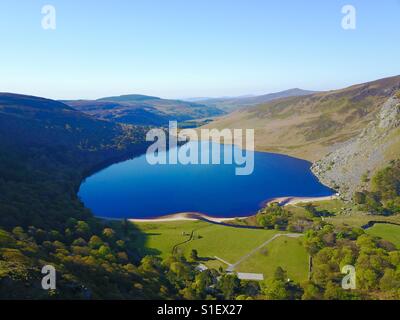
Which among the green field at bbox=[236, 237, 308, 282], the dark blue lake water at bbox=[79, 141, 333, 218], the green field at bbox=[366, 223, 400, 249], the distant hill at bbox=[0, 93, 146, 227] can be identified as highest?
the distant hill at bbox=[0, 93, 146, 227]

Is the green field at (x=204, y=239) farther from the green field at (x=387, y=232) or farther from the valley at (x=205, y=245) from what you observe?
the green field at (x=387, y=232)

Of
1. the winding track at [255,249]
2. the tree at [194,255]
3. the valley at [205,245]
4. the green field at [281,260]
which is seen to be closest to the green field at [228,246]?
the green field at [281,260]

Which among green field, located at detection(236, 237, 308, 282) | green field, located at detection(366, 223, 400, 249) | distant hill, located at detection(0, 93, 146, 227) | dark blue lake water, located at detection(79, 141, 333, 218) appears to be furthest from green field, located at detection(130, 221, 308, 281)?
distant hill, located at detection(0, 93, 146, 227)

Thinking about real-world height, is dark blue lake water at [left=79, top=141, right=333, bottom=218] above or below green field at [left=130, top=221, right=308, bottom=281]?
above

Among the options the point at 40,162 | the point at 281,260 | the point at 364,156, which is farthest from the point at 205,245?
the point at 364,156

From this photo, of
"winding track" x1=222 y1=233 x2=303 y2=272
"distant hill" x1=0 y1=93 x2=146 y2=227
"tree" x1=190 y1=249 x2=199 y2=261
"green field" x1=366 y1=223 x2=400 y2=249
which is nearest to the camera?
"winding track" x1=222 y1=233 x2=303 y2=272

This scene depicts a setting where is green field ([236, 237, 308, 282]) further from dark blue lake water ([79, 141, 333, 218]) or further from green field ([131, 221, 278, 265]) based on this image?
dark blue lake water ([79, 141, 333, 218])

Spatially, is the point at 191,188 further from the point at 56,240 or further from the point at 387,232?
the point at 387,232
